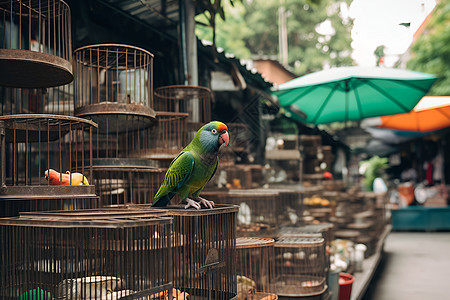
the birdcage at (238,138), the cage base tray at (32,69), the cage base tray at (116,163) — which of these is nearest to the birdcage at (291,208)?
the birdcage at (238,138)

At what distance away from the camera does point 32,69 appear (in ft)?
8.25

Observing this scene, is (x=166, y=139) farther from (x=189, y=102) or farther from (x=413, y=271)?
(x=413, y=271)

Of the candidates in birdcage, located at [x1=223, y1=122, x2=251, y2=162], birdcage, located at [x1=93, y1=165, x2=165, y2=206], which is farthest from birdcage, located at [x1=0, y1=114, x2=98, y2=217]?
birdcage, located at [x1=223, y1=122, x2=251, y2=162]

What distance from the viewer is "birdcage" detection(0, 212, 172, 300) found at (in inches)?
78.0

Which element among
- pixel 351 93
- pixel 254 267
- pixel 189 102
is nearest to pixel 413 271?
pixel 351 93

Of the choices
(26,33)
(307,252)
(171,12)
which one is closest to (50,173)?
(26,33)

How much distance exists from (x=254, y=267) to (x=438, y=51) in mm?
12167

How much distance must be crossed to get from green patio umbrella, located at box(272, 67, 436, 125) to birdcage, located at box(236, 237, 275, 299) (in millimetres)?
3547

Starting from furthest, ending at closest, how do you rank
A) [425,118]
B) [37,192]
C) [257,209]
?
[425,118], [257,209], [37,192]

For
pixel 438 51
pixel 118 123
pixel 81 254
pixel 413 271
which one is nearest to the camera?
pixel 81 254

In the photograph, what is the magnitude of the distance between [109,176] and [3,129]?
1.11m

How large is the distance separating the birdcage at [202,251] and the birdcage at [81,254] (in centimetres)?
26

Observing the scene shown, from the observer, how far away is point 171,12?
200 inches

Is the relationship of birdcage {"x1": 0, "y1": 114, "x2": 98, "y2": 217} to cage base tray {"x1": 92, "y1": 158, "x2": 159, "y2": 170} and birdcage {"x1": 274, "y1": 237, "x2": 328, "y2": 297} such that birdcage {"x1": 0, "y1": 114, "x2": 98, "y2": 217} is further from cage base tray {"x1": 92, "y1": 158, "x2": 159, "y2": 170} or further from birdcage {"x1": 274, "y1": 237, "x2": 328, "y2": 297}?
birdcage {"x1": 274, "y1": 237, "x2": 328, "y2": 297}
